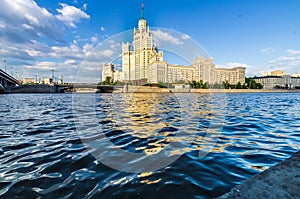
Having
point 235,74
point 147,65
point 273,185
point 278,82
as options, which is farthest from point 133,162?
point 278,82

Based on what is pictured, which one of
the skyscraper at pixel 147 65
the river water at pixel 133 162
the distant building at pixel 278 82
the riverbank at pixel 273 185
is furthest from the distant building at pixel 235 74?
the riverbank at pixel 273 185

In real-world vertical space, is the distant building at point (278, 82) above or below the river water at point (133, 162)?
above

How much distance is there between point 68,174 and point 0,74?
84764mm

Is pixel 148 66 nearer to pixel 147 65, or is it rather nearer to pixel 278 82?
pixel 147 65

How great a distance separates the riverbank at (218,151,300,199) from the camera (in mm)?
1606

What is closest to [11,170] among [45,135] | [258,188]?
[45,135]

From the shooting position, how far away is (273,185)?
5.85ft

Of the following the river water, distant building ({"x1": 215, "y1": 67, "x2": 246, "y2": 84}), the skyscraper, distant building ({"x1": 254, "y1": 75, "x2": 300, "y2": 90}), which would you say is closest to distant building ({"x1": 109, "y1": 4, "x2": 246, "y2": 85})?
the skyscraper

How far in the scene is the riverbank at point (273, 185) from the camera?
5.27 ft

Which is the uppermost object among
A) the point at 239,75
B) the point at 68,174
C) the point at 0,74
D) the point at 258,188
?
the point at 239,75

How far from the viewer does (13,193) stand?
2359mm

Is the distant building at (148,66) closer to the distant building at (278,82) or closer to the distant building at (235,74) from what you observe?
the distant building at (235,74)

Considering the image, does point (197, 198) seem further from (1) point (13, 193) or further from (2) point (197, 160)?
(1) point (13, 193)

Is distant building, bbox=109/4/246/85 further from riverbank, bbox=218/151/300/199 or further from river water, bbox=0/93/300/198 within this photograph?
riverbank, bbox=218/151/300/199
